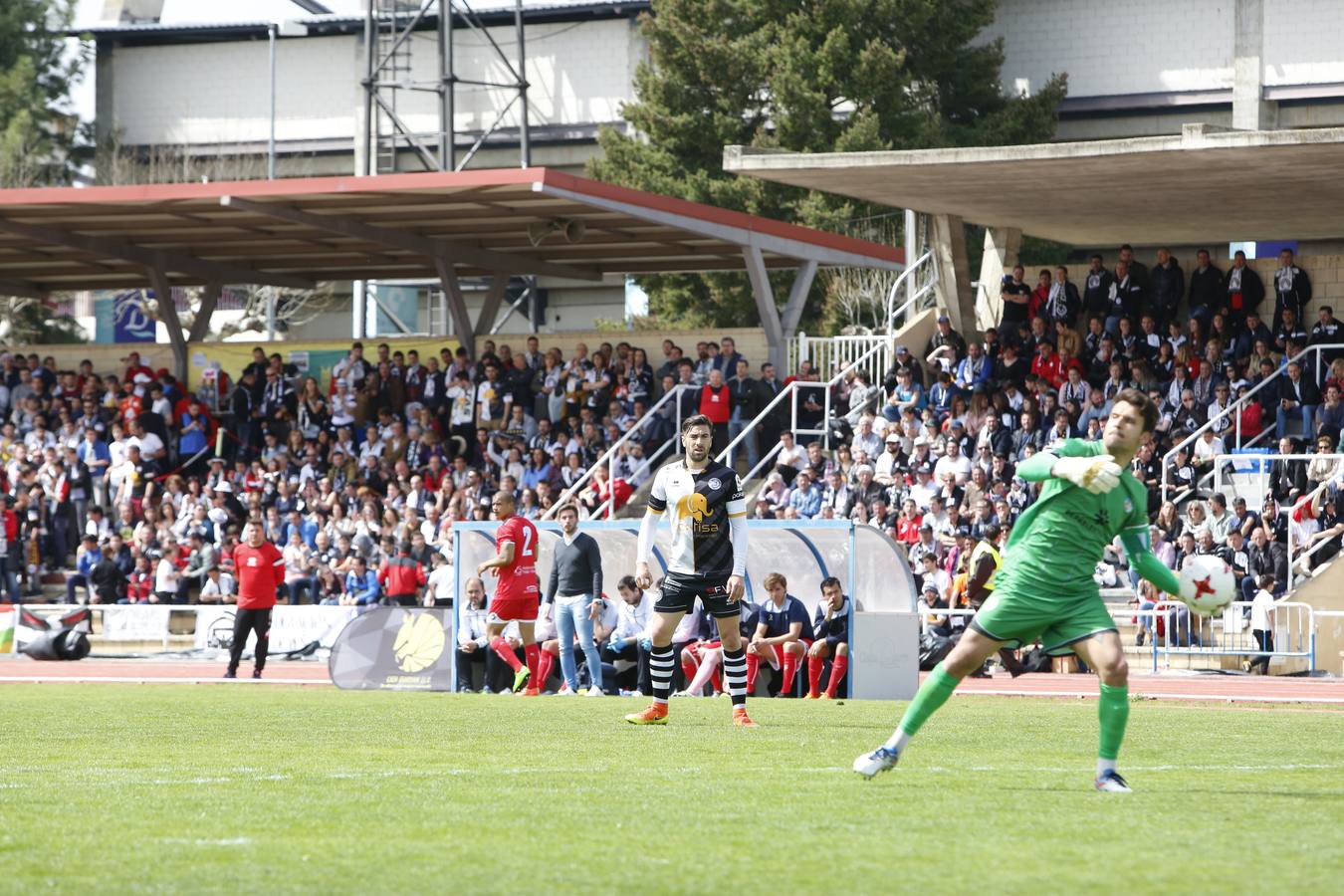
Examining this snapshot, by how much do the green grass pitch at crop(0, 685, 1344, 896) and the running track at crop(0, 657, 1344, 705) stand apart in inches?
204

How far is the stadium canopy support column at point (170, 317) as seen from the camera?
33.5 metres

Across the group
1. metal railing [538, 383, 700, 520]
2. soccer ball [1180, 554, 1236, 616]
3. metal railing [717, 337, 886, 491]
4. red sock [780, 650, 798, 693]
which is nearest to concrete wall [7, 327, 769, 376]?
metal railing [717, 337, 886, 491]

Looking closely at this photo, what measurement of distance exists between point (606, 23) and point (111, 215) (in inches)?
1002

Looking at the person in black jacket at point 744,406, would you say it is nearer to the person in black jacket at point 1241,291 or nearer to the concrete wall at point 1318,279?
the person in black jacket at point 1241,291

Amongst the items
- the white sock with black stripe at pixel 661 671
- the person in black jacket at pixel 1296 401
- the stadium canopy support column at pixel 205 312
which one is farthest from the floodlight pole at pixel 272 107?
the white sock with black stripe at pixel 661 671

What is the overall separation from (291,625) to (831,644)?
9682mm

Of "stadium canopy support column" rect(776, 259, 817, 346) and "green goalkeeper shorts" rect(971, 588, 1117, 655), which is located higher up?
"stadium canopy support column" rect(776, 259, 817, 346)

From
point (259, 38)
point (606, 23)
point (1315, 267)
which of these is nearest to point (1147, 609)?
point (1315, 267)

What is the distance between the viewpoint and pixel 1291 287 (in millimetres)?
26781

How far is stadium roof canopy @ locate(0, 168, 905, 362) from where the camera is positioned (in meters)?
27.8

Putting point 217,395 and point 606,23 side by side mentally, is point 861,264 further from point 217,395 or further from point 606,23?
point 606,23

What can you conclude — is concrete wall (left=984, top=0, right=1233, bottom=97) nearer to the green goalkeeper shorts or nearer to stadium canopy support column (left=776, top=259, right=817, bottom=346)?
stadium canopy support column (left=776, top=259, right=817, bottom=346)

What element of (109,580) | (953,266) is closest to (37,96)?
(109,580)

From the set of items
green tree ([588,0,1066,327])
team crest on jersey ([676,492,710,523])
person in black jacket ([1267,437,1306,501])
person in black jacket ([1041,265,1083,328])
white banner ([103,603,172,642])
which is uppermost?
green tree ([588,0,1066,327])
